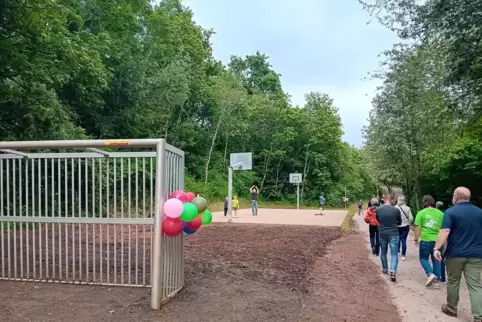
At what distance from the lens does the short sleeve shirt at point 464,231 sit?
575 cm

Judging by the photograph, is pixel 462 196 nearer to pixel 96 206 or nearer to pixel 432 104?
pixel 96 206

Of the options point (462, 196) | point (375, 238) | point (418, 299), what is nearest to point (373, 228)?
point (375, 238)

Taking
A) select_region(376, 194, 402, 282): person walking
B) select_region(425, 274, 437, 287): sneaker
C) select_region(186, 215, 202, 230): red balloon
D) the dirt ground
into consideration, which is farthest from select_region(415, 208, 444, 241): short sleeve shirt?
select_region(186, 215, 202, 230): red balloon

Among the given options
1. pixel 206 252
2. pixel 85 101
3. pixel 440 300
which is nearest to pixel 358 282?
Result: pixel 440 300

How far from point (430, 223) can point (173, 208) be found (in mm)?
4707

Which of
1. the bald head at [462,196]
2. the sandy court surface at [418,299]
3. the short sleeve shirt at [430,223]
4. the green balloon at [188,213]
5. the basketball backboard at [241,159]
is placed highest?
the basketball backboard at [241,159]

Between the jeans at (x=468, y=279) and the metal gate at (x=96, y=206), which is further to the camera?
the metal gate at (x=96, y=206)

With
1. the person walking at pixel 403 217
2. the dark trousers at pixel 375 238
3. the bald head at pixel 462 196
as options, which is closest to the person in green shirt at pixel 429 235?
the bald head at pixel 462 196

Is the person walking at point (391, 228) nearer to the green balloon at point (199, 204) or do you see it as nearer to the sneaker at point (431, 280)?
the sneaker at point (431, 280)

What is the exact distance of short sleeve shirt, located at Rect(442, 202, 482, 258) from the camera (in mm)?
5746

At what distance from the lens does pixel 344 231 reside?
1842cm

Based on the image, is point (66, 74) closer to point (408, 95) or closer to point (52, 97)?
point (52, 97)

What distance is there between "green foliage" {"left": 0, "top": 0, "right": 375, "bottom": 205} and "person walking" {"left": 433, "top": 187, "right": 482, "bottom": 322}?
1214cm

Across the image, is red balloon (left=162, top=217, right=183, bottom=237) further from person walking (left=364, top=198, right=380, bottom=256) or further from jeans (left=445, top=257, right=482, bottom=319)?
person walking (left=364, top=198, right=380, bottom=256)
